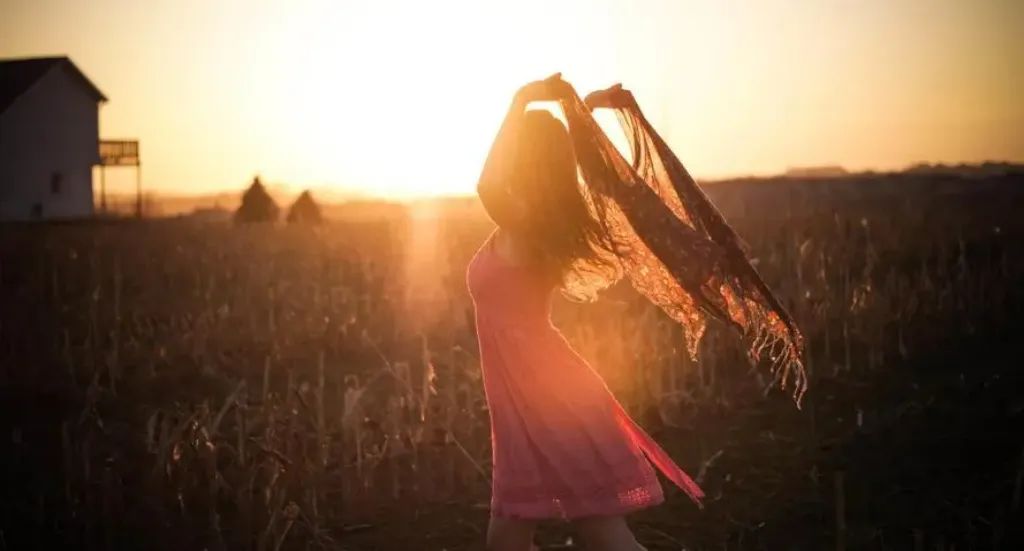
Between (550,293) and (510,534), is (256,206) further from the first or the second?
(510,534)

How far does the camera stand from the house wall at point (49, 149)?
140 feet

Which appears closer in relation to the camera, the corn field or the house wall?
the corn field

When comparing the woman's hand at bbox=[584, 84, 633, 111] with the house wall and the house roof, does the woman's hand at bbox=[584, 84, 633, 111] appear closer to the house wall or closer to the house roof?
the house wall

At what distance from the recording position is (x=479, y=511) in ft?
20.3

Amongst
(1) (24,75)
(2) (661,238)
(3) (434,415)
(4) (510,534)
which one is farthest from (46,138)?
(2) (661,238)

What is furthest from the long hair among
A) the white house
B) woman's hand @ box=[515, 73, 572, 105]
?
the white house

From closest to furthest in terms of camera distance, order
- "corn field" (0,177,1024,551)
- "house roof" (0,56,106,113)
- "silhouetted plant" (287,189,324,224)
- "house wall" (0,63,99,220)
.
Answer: "corn field" (0,177,1024,551)
"silhouetted plant" (287,189,324,224)
"house wall" (0,63,99,220)
"house roof" (0,56,106,113)

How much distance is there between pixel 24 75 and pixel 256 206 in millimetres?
10202

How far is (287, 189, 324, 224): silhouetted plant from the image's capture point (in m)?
41.4

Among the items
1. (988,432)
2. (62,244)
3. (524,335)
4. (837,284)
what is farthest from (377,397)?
(62,244)

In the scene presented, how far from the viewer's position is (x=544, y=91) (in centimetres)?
379

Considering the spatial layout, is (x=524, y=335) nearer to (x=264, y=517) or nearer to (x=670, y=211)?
(x=670, y=211)

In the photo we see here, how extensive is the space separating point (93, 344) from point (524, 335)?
26.6 feet

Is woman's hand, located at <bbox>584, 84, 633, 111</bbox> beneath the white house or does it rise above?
beneath
